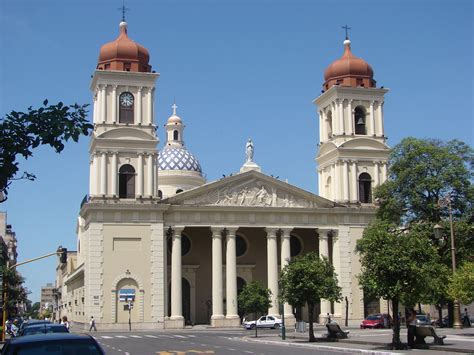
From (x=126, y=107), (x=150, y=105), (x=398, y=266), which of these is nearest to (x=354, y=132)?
(x=150, y=105)

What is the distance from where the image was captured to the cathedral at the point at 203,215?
205 feet

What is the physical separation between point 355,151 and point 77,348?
6067 cm

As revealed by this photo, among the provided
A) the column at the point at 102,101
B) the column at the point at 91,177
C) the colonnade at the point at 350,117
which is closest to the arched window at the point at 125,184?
the column at the point at 91,177

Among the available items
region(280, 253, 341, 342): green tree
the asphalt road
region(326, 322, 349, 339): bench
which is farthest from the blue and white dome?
region(326, 322, 349, 339): bench

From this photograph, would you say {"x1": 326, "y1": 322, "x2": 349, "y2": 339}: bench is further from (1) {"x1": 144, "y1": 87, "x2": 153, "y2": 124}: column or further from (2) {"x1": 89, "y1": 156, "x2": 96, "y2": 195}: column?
(1) {"x1": 144, "y1": 87, "x2": 153, "y2": 124}: column

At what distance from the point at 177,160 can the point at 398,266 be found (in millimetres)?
61321

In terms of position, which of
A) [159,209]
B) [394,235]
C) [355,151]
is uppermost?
[355,151]

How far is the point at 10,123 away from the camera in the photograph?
12180 mm

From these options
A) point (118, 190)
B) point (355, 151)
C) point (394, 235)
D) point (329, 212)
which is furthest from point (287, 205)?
point (394, 235)

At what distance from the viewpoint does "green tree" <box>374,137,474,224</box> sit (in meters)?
55.0

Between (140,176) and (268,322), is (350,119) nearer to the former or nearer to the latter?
(140,176)

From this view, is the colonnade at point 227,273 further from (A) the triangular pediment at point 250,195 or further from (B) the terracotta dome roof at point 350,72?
(B) the terracotta dome roof at point 350,72

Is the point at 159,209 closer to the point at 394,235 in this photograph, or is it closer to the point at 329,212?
the point at 329,212

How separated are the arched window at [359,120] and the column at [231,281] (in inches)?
679
